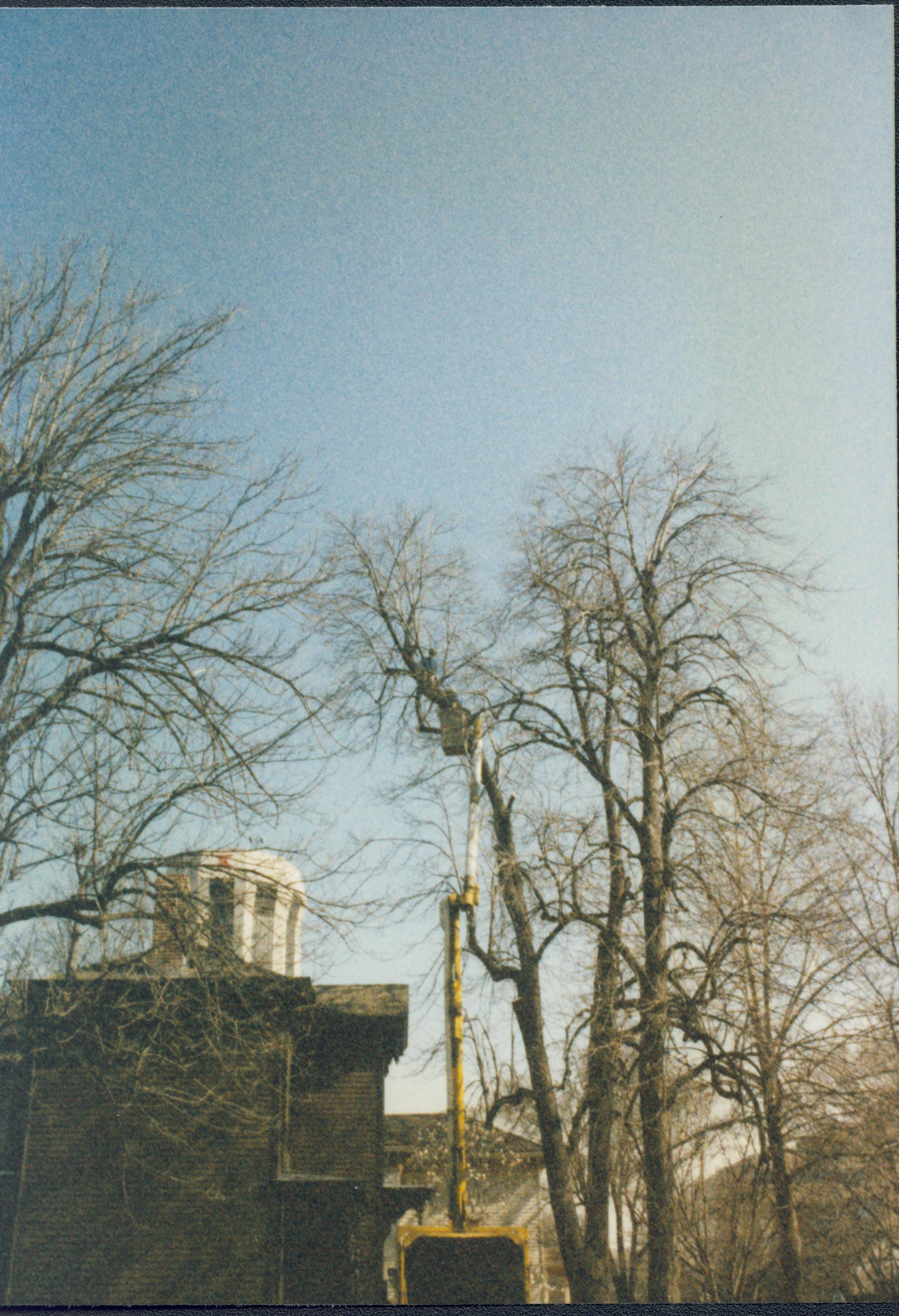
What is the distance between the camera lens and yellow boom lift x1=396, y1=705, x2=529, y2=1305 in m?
5.83

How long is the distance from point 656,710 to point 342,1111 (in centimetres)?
748

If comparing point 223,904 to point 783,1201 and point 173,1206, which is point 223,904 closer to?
point 173,1206

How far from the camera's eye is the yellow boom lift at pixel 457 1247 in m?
5.83

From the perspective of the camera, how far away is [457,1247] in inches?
236

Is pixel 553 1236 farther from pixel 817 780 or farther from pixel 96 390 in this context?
pixel 96 390

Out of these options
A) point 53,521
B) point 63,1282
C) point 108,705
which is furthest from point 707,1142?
point 53,521

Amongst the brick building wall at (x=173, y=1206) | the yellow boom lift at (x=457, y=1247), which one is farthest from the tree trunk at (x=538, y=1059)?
the yellow boom lift at (x=457, y=1247)

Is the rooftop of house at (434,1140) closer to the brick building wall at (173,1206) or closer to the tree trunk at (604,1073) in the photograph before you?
the brick building wall at (173,1206)

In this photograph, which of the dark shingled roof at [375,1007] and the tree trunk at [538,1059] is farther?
the dark shingled roof at [375,1007]

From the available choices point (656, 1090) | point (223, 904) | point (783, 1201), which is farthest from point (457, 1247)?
point (783, 1201)

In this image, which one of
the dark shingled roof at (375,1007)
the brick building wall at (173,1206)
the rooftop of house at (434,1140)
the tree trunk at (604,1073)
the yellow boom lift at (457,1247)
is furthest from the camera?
the rooftop of house at (434,1140)

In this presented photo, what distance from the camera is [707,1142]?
12.7 m

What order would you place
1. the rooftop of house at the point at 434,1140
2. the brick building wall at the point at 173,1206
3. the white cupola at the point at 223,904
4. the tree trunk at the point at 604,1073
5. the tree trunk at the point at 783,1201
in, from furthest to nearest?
the rooftop of house at the point at 434,1140, the brick building wall at the point at 173,1206, the tree trunk at the point at 604,1073, the tree trunk at the point at 783,1201, the white cupola at the point at 223,904

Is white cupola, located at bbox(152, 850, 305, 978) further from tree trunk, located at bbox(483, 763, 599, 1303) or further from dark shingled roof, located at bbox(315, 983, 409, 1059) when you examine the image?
dark shingled roof, located at bbox(315, 983, 409, 1059)
